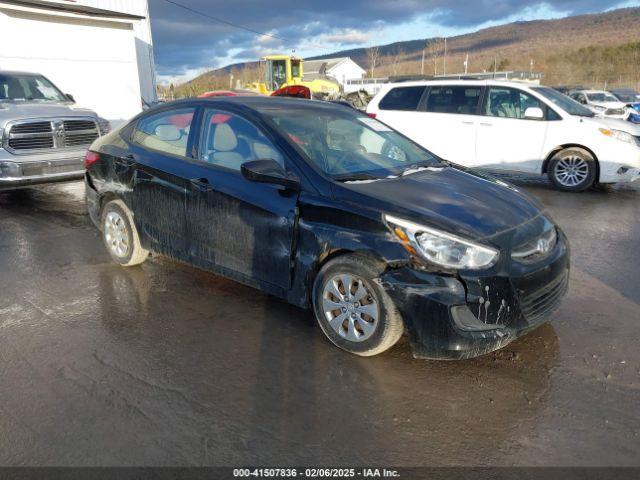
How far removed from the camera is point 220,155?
4.13 metres

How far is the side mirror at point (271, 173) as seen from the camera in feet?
11.8

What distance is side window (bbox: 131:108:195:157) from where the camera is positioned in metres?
4.43

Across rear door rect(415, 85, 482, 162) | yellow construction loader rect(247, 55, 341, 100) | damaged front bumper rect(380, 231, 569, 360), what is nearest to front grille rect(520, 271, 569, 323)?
damaged front bumper rect(380, 231, 569, 360)

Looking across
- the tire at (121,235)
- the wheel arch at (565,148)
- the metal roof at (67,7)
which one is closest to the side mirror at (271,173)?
the tire at (121,235)

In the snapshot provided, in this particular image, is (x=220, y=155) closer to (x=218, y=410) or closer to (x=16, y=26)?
(x=218, y=410)

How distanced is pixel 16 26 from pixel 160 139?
13.4 m

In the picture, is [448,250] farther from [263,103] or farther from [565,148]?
[565,148]

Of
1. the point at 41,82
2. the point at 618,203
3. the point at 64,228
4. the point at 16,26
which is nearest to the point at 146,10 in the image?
the point at 16,26

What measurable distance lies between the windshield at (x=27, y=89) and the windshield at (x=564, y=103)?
8547mm

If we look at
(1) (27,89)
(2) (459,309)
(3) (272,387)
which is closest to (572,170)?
(2) (459,309)

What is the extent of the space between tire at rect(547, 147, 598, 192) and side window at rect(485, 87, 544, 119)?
0.91m

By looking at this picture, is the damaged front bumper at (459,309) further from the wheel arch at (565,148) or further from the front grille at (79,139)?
the front grille at (79,139)

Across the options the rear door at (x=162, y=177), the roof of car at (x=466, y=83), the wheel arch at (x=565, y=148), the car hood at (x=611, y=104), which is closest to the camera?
the rear door at (x=162, y=177)

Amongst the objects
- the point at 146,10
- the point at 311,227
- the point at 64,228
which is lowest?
the point at 64,228
